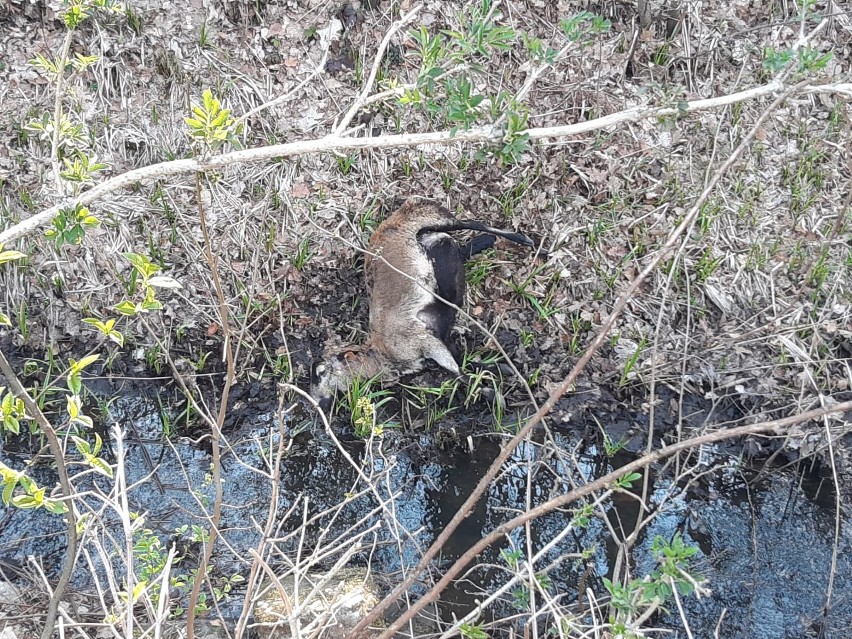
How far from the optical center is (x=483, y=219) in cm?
474

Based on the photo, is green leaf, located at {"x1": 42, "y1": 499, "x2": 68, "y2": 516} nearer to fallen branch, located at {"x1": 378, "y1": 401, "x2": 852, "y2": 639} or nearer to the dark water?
fallen branch, located at {"x1": 378, "y1": 401, "x2": 852, "y2": 639}

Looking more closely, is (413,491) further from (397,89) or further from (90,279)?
(90,279)

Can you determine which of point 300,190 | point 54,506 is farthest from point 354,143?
point 300,190

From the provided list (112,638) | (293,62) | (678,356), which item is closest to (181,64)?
(293,62)

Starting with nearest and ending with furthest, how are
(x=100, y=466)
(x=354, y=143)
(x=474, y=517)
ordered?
(x=100, y=466) < (x=354, y=143) < (x=474, y=517)

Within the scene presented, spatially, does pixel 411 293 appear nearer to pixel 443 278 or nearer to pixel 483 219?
pixel 443 278

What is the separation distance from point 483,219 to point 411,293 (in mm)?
849

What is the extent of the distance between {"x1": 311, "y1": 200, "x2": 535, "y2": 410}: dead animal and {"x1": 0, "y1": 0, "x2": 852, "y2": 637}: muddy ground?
0.19 m

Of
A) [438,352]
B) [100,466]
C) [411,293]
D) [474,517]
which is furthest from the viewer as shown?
A: [411,293]

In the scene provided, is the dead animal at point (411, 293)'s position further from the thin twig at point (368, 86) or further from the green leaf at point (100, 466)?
the green leaf at point (100, 466)

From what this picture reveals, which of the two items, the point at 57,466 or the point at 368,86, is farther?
the point at 368,86

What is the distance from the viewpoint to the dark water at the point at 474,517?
3.19m

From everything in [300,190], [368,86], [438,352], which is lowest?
[438,352]

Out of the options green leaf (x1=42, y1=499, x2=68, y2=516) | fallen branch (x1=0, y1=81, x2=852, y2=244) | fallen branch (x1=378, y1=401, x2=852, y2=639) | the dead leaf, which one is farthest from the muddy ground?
green leaf (x1=42, y1=499, x2=68, y2=516)
